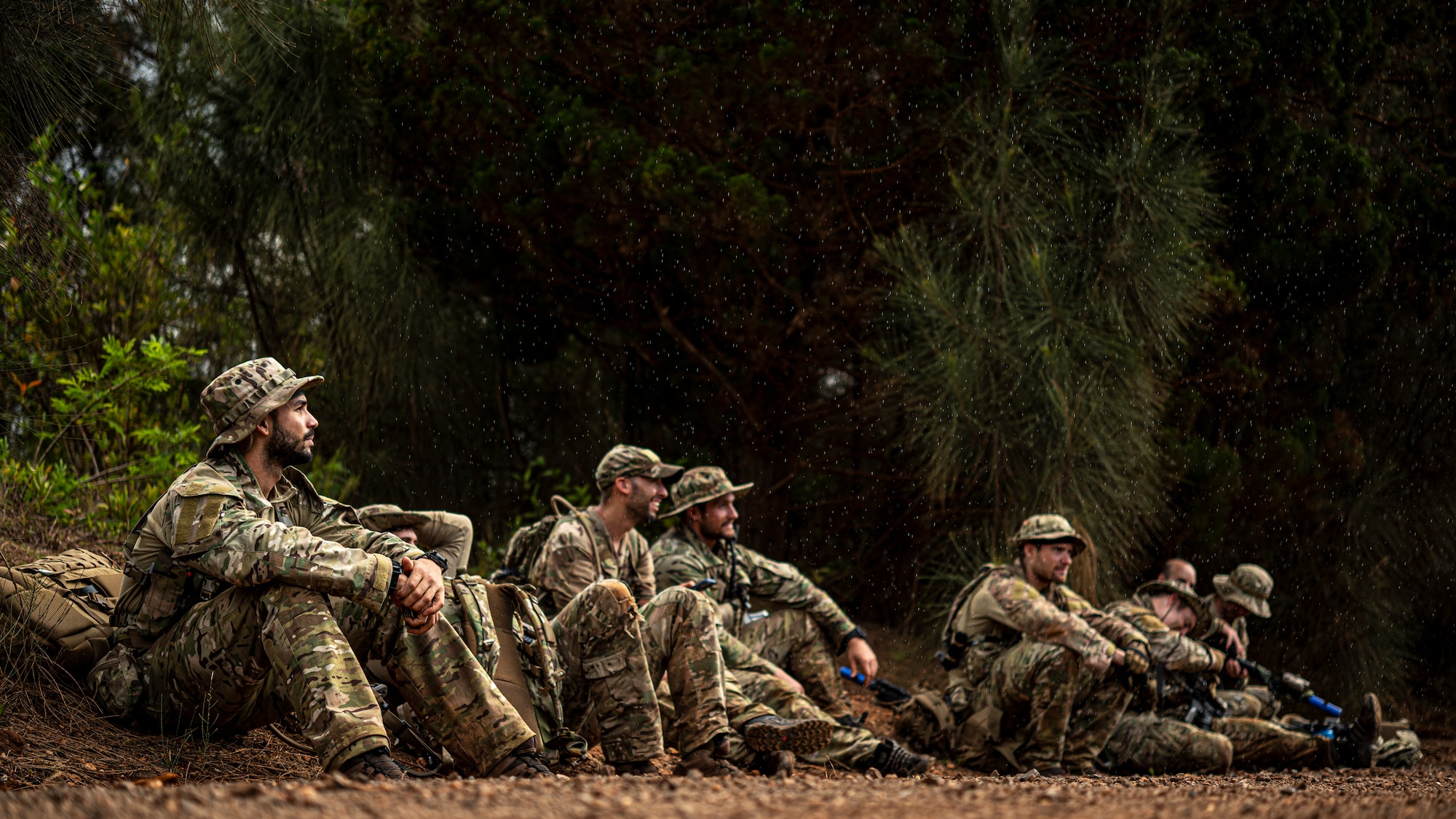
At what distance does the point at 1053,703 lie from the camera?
6137 millimetres

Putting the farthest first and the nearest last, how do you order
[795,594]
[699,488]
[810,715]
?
1. [795,594]
2. [699,488]
3. [810,715]

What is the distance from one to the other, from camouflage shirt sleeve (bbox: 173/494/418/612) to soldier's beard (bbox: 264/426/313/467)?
1.15ft

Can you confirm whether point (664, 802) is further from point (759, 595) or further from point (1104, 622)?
point (1104, 622)

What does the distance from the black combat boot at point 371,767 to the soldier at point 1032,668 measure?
3.62 meters

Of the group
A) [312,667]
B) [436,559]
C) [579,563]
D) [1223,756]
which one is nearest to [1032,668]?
[1223,756]

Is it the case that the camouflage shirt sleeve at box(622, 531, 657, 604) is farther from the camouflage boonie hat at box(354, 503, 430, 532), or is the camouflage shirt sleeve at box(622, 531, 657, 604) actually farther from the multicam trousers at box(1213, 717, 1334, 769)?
the multicam trousers at box(1213, 717, 1334, 769)

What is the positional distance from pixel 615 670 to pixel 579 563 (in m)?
1.00

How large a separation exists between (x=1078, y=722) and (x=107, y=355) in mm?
5418

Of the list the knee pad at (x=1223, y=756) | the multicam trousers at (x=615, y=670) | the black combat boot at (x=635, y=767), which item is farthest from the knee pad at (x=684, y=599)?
the knee pad at (x=1223, y=756)

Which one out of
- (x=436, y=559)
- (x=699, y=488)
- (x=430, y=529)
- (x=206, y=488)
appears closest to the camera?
(x=206, y=488)

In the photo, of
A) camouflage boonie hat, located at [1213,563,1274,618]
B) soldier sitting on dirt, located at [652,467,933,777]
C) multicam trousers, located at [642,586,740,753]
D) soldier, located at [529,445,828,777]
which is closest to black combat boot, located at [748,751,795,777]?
soldier, located at [529,445,828,777]

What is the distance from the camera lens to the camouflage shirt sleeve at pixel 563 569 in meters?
Answer: 5.40

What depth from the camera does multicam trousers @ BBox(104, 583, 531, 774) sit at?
3.47m

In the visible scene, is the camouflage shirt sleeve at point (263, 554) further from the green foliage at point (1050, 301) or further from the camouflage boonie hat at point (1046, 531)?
the green foliage at point (1050, 301)
